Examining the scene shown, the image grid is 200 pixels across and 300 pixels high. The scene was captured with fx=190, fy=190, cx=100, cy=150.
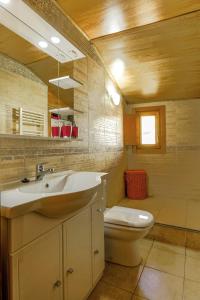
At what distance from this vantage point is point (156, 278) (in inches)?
61.9

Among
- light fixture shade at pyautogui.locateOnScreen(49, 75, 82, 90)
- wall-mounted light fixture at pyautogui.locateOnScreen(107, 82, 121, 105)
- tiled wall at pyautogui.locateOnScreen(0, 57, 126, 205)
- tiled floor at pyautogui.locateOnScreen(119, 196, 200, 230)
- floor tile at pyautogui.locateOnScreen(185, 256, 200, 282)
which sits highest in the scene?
wall-mounted light fixture at pyautogui.locateOnScreen(107, 82, 121, 105)

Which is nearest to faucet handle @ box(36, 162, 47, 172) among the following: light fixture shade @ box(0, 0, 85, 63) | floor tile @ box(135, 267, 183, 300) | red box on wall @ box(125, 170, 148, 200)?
light fixture shade @ box(0, 0, 85, 63)

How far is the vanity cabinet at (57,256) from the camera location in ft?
2.68

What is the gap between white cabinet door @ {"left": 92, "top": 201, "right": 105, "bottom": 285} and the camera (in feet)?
4.58

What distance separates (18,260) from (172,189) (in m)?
3.15

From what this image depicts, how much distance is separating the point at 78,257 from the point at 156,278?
80 centimetres

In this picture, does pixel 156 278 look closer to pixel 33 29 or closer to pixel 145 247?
pixel 145 247

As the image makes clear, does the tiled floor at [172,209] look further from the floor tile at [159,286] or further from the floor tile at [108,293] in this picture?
the floor tile at [108,293]

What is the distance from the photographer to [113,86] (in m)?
2.93

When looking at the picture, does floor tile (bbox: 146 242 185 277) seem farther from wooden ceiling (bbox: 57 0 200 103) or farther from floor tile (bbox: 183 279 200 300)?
wooden ceiling (bbox: 57 0 200 103)

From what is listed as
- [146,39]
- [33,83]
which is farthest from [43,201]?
[146,39]

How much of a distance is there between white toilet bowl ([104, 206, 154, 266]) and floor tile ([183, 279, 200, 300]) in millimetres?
422

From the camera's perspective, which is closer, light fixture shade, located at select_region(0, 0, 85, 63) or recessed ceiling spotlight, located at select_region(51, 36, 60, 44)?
light fixture shade, located at select_region(0, 0, 85, 63)

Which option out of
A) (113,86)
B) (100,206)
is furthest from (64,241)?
(113,86)
